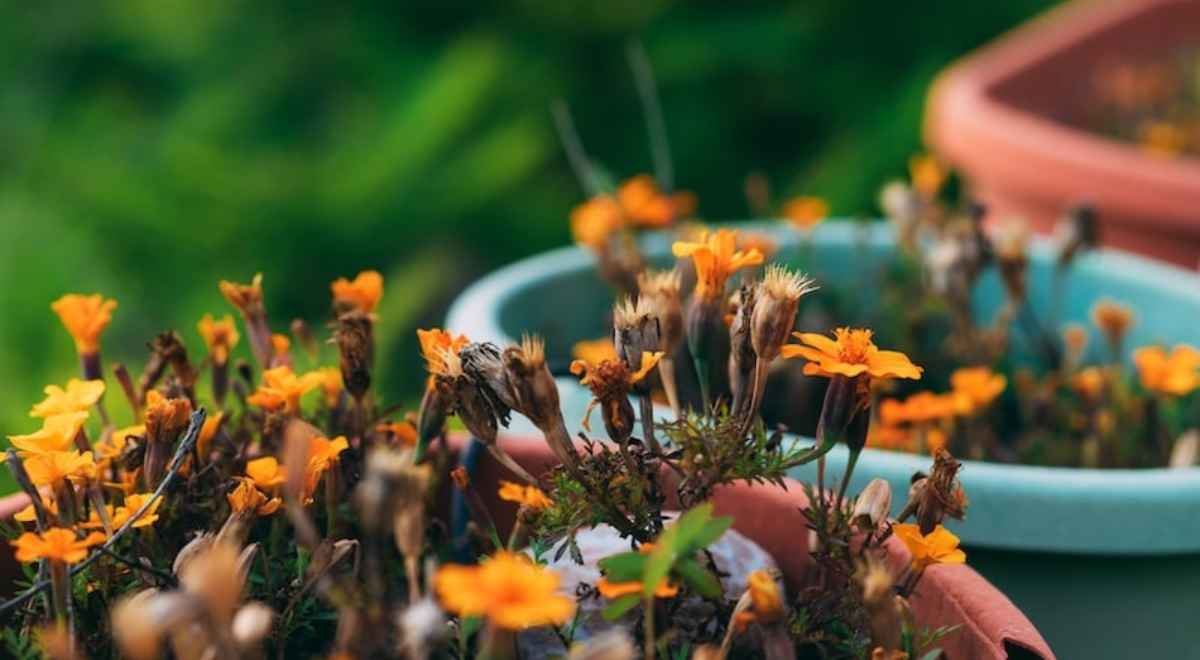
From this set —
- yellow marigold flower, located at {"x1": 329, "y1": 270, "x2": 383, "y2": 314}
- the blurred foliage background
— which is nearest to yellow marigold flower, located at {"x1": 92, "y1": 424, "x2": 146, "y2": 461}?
yellow marigold flower, located at {"x1": 329, "y1": 270, "x2": 383, "y2": 314}

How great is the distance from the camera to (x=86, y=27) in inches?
Result: 119

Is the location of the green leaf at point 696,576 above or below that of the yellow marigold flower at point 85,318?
below

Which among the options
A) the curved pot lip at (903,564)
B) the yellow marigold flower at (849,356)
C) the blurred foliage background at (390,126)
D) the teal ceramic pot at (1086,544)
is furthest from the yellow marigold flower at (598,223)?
the blurred foliage background at (390,126)

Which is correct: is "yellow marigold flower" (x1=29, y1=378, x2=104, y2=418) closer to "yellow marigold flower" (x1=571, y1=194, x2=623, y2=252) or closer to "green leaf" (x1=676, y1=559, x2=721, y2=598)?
"green leaf" (x1=676, y1=559, x2=721, y2=598)

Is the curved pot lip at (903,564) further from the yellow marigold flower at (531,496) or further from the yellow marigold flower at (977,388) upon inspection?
the yellow marigold flower at (977,388)

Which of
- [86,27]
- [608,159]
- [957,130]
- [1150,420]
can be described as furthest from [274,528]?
[86,27]

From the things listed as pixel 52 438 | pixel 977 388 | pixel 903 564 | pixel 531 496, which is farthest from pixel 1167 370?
pixel 52 438

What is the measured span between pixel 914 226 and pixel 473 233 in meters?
1.27

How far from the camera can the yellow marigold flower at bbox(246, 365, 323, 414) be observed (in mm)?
796

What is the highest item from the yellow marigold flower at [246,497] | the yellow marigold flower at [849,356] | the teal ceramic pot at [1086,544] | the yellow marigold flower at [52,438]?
the yellow marigold flower at [52,438]

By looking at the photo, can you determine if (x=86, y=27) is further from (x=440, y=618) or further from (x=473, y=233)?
(x=440, y=618)

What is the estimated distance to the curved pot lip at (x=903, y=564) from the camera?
715 millimetres

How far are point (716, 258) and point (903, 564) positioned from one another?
0.60 ft

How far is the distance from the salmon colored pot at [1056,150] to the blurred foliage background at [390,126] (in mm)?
356
